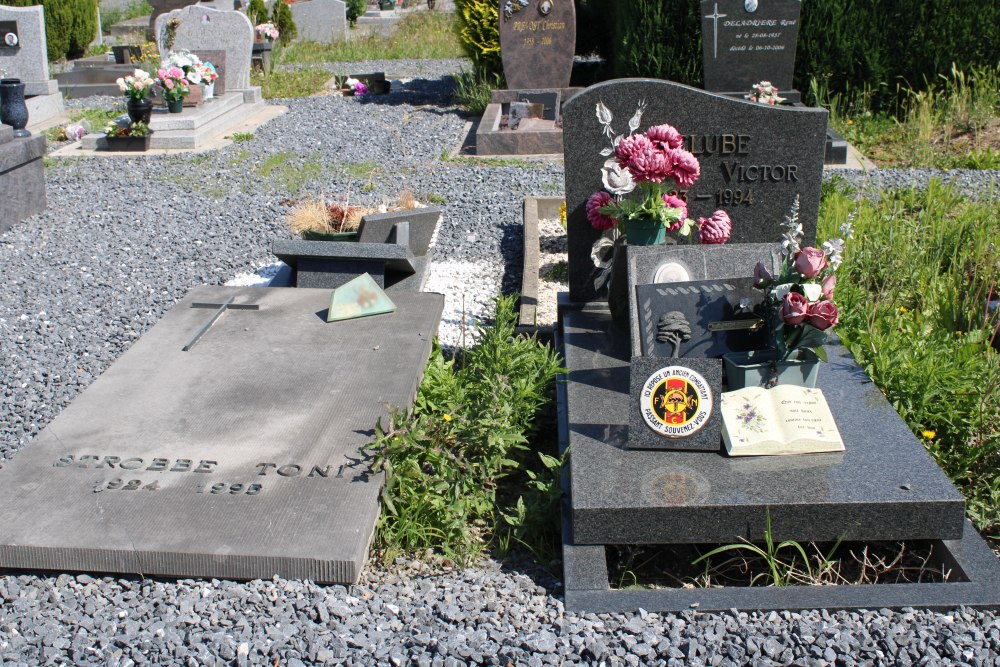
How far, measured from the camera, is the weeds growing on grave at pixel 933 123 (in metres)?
8.24

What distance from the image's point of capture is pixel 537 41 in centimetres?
1061

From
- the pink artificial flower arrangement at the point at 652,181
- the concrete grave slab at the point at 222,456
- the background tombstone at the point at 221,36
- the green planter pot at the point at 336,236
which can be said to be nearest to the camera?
the concrete grave slab at the point at 222,456

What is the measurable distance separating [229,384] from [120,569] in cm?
110

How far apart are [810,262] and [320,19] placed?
19.5m

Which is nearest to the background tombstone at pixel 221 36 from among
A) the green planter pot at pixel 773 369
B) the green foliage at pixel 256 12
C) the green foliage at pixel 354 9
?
the green foliage at pixel 256 12

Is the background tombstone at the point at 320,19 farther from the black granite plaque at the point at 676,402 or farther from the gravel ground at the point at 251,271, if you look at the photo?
the black granite plaque at the point at 676,402

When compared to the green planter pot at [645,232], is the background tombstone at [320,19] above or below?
above

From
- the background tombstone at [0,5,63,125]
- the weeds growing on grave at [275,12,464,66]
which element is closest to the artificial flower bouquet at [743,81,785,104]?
the background tombstone at [0,5,63,125]

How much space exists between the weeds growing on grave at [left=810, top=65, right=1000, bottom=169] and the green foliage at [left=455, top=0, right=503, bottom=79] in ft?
14.0

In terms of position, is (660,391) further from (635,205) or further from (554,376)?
(635,205)

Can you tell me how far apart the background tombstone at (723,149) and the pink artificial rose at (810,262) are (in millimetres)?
1179

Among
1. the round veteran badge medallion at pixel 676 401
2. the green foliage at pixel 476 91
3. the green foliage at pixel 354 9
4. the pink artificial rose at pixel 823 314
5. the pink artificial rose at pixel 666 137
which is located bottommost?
the round veteran badge medallion at pixel 676 401

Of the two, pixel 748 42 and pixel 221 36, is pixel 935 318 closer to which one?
pixel 748 42

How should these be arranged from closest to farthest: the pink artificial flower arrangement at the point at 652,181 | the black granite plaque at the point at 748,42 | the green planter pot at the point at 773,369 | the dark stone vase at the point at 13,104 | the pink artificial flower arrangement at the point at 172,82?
the green planter pot at the point at 773,369 < the pink artificial flower arrangement at the point at 652,181 < the dark stone vase at the point at 13,104 < the black granite plaque at the point at 748,42 < the pink artificial flower arrangement at the point at 172,82
